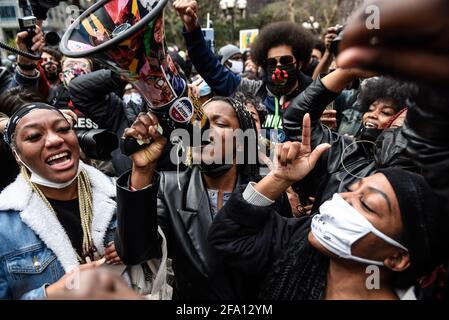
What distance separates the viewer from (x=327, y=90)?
7.00 ft

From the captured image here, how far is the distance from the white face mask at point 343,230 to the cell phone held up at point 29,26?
2536 mm

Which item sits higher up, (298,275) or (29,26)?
(29,26)

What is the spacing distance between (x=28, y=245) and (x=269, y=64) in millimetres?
2731

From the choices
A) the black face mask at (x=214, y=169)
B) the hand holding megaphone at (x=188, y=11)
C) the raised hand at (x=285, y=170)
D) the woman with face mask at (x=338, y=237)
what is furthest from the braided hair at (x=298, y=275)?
the hand holding megaphone at (x=188, y=11)

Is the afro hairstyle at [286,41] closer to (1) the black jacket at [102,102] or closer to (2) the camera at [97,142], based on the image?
(1) the black jacket at [102,102]

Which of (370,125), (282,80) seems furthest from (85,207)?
(282,80)

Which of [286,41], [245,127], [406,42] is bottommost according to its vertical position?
[245,127]

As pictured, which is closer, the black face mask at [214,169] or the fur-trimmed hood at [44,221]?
the fur-trimmed hood at [44,221]

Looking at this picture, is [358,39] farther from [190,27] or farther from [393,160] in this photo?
[190,27]

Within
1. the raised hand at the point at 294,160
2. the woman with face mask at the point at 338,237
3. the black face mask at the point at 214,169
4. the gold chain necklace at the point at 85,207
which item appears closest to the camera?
the woman with face mask at the point at 338,237

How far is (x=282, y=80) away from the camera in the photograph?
346 centimetres

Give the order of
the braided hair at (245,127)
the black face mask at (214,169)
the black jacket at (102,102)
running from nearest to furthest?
the black face mask at (214,169) → the braided hair at (245,127) → the black jacket at (102,102)

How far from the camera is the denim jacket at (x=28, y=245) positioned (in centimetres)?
168

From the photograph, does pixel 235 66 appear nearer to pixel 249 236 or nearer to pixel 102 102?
pixel 102 102
